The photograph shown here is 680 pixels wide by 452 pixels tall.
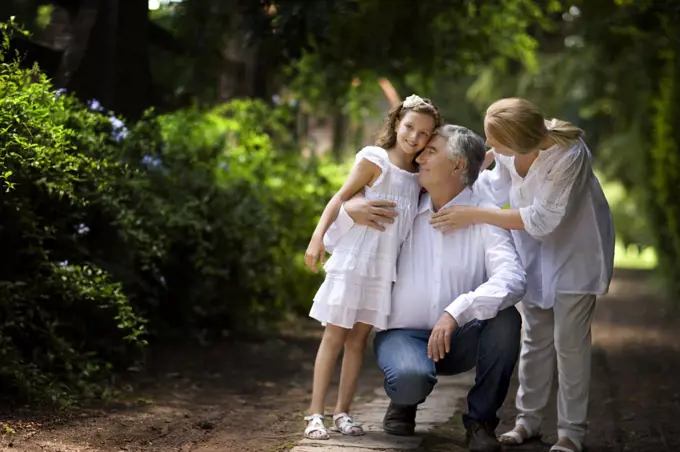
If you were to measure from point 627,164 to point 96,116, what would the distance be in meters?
13.3

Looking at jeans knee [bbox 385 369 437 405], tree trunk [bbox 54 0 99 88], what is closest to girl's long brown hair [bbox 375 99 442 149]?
jeans knee [bbox 385 369 437 405]

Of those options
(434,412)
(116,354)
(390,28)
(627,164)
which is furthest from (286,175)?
(627,164)

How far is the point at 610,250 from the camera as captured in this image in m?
5.21

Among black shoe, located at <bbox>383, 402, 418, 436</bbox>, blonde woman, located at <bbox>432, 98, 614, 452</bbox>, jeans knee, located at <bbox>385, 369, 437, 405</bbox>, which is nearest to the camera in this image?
jeans knee, located at <bbox>385, 369, 437, 405</bbox>

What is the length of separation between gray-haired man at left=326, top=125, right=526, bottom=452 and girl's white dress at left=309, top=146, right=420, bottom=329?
67mm

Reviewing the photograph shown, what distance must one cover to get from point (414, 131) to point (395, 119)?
0.18 m

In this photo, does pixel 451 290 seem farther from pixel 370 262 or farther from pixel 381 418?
pixel 381 418

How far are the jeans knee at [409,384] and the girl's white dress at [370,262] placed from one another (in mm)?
285

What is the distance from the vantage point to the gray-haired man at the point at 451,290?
4.97 meters

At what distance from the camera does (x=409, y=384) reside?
16.2 feet

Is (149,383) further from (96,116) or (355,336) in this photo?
(355,336)

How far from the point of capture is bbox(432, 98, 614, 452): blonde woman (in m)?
5.03

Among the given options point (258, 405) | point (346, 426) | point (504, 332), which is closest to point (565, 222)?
point (504, 332)

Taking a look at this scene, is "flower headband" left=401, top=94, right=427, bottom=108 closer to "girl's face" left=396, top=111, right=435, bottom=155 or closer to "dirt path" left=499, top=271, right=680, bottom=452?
"girl's face" left=396, top=111, right=435, bottom=155
